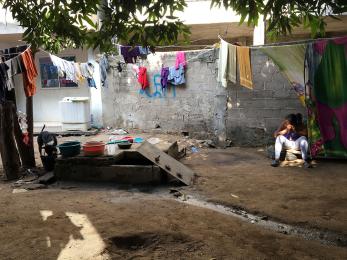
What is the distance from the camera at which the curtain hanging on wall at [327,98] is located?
7.13 meters

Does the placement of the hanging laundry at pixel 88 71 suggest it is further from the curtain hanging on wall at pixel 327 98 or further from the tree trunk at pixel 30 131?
the curtain hanging on wall at pixel 327 98

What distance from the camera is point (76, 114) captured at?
38.8ft

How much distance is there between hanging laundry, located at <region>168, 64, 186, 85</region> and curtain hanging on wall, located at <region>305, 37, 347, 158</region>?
3.72m

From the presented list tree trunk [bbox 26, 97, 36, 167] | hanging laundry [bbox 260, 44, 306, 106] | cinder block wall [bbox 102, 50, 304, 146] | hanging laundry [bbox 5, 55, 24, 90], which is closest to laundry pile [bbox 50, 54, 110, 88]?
cinder block wall [bbox 102, 50, 304, 146]

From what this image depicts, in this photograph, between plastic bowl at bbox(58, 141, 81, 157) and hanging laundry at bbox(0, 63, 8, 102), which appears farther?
Result: hanging laundry at bbox(0, 63, 8, 102)

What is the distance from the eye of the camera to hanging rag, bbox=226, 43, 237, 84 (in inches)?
341

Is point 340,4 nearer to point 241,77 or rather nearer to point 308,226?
point 308,226

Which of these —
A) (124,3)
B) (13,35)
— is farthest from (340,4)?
(13,35)

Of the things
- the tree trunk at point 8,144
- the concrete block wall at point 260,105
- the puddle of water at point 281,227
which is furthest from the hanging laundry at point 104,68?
the puddle of water at point 281,227

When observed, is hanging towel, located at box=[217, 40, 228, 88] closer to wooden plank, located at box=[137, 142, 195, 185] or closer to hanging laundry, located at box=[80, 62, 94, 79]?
wooden plank, located at box=[137, 142, 195, 185]

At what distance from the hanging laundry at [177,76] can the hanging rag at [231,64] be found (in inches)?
66.9

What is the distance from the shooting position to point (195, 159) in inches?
335

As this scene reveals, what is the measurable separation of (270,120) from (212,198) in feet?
12.5

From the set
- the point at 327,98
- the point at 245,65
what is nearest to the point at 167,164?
the point at 245,65
